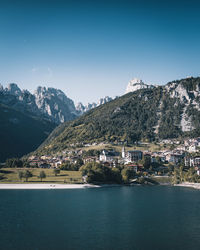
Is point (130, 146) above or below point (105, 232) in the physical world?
above

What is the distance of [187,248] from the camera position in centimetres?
4441

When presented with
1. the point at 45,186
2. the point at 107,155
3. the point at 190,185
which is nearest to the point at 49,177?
the point at 45,186

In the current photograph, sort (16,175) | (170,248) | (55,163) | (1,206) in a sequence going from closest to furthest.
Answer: (170,248), (1,206), (16,175), (55,163)

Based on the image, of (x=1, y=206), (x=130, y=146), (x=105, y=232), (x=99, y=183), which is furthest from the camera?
(x=130, y=146)

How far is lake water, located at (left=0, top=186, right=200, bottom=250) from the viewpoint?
154ft

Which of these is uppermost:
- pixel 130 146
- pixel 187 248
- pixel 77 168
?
pixel 130 146

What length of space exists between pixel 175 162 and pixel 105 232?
109m

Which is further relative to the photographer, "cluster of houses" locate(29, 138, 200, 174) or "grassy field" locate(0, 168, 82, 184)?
"cluster of houses" locate(29, 138, 200, 174)

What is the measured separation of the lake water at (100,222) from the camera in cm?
4706

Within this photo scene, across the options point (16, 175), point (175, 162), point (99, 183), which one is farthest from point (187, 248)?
point (175, 162)

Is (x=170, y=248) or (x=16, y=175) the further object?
(x=16, y=175)

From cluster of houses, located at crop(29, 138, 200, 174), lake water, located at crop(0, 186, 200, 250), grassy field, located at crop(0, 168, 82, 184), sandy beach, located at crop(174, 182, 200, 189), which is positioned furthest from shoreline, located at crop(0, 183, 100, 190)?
sandy beach, located at crop(174, 182, 200, 189)

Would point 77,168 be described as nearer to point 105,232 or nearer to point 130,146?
point 130,146

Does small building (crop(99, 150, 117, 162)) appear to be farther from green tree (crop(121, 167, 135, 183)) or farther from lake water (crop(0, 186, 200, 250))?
lake water (crop(0, 186, 200, 250))
